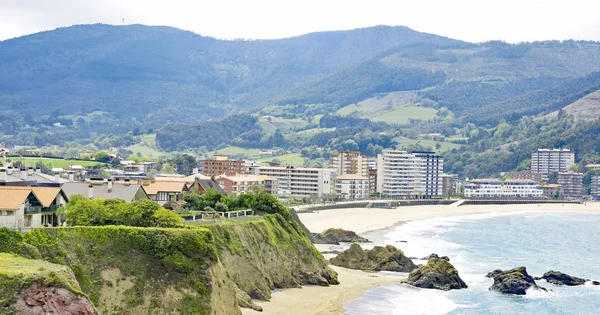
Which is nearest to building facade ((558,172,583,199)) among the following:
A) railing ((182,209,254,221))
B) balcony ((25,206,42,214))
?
railing ((182,209,254,221))

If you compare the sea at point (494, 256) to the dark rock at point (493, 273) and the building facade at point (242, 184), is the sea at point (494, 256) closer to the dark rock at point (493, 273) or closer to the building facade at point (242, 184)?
the dark rock at point (493, 273)

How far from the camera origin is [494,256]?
227 feet

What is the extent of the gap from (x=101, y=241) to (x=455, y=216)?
97.9 metres

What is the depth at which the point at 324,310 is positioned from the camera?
3950 centimetres

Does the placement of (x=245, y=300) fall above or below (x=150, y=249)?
below

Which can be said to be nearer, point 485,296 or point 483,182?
point 485,296

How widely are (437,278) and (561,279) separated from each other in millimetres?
9287

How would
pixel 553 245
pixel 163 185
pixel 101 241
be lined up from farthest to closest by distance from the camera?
pixel 553 245
pixel 163 185
pixel 101 241

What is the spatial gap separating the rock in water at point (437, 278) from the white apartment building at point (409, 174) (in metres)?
110

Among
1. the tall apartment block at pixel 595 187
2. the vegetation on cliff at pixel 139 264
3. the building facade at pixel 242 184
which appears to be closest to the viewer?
the vegetation on cliff at pixel 139 264

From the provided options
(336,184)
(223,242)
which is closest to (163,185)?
(223,242)

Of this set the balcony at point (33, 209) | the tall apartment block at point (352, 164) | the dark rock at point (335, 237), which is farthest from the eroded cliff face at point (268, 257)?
the tall apartment block at point (352, 164)

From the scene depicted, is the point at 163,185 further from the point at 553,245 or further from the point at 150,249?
the point at 553,245

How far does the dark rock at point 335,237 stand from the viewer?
234 ft
